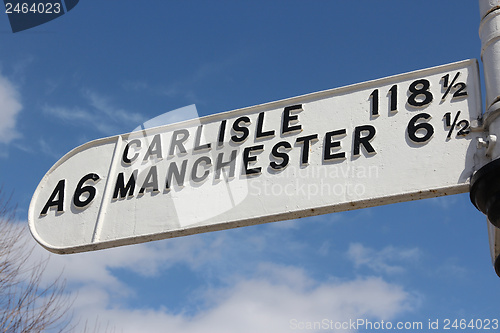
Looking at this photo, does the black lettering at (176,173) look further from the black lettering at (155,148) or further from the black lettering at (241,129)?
the black lettering at (241,129)

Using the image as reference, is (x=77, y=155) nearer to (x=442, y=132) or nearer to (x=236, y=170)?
→ (x=236, y=170)

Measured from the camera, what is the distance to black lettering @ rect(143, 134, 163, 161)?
305cm

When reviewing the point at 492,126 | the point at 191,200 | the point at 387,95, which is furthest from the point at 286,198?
the point at 492,126

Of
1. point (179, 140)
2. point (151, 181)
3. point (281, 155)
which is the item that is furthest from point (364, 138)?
point (151, 181)

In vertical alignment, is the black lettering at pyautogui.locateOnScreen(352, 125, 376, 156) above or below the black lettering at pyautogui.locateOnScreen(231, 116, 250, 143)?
below

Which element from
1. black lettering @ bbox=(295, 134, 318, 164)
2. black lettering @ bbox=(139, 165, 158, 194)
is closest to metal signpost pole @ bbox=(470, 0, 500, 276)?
black lettering @ bbox=(295, 134, 318, 164)

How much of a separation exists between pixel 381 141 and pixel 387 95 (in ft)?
0.92

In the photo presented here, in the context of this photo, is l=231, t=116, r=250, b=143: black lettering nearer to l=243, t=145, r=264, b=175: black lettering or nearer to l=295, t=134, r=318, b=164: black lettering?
l=243, t=145, r=264, b=175: black lettering

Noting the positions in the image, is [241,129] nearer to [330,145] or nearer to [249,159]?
[249,159]

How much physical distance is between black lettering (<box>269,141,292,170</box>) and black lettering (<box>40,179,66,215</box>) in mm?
1189

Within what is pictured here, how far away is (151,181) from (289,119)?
2.50 feet

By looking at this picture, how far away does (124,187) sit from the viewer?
118 inches

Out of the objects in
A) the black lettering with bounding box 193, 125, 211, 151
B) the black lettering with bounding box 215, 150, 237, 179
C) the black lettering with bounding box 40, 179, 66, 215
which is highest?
the black lettering with bounding box 193, 125, 211, 151

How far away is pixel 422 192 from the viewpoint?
2.35m
